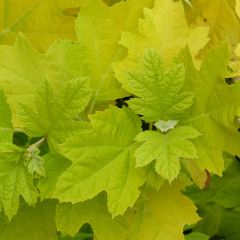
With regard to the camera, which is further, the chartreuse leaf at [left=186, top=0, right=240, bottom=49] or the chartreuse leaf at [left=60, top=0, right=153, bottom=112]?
the chartreuse leaf at [left=186, top=0, right=240, bottom=49]

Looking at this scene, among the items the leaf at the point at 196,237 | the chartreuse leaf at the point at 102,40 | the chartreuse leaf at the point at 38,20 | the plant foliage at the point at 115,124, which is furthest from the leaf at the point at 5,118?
the leaf at the point at 196,237

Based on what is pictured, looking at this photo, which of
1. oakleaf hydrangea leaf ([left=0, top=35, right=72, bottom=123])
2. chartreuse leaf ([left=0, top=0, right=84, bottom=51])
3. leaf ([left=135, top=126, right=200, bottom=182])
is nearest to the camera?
leaf ([left=135, top=126, right=200, bottom=182])

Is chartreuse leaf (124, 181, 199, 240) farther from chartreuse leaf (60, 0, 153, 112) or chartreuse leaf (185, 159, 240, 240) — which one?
chartreuse leaf (185, 159, 240, 240)

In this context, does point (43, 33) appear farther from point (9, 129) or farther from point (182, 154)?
point (182, 154)

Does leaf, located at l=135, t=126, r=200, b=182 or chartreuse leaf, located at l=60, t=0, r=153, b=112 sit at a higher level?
chartreuse leaf, located at l=60, t=0, r=153, b=112

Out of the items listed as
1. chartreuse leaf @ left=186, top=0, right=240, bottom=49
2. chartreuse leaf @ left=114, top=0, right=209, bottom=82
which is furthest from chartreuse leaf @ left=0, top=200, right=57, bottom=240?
chartreuse leaf @ left=186, top=0, right=240, bottom=49

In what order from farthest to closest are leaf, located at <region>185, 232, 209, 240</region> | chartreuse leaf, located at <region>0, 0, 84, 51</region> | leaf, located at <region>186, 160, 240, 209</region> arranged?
leaf, located at <region>186, 160, 240, 209</region>
leaf, located at <region>185, 232, 209, 240</region>
chartreuse leaf, located at <region>0, 0, 84, 51</region>

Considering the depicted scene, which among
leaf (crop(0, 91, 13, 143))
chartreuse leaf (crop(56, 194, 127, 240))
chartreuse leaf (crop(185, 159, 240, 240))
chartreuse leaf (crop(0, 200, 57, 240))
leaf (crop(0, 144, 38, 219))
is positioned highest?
leaf (crop(0, 91, 13, 143))
